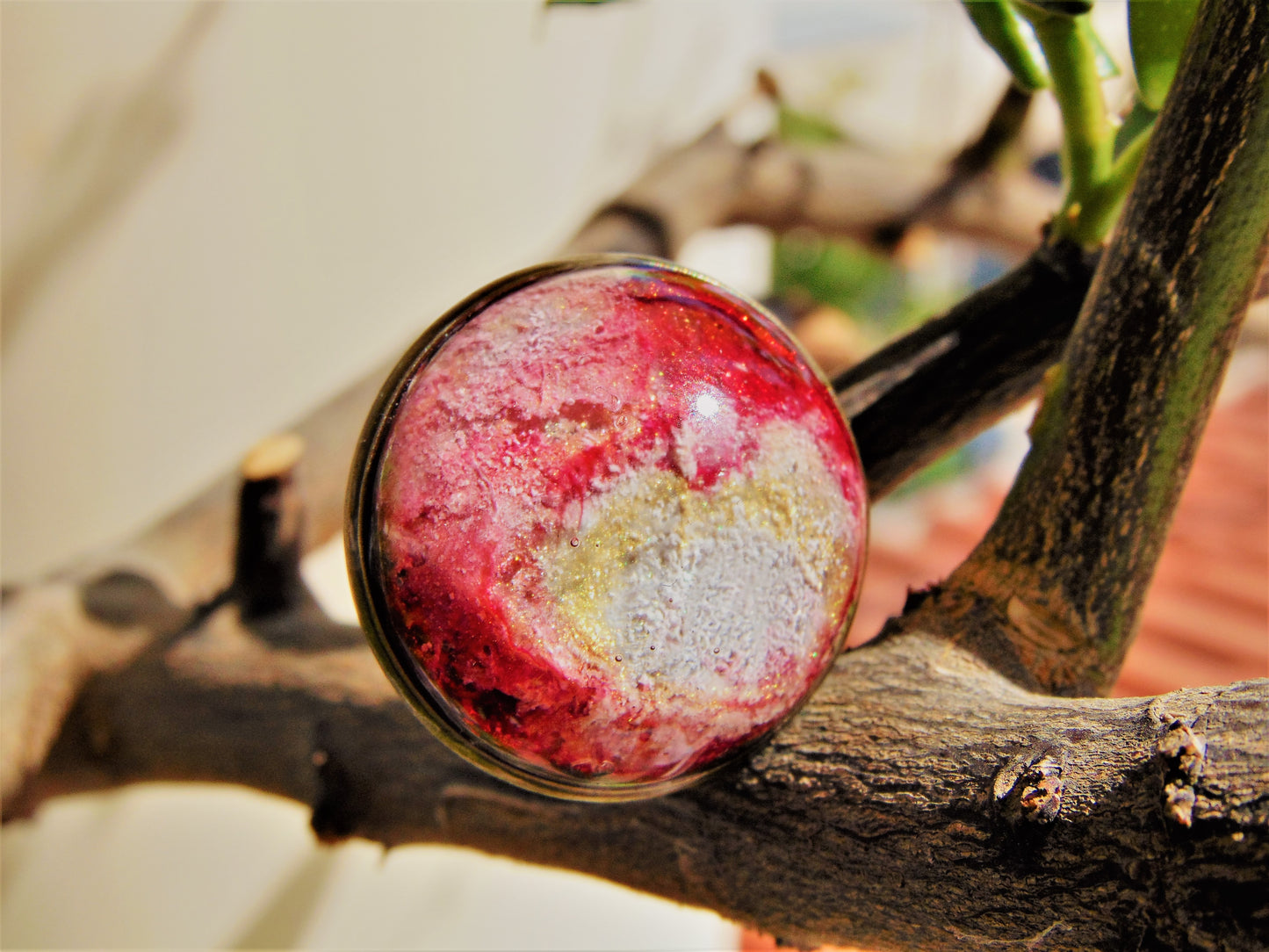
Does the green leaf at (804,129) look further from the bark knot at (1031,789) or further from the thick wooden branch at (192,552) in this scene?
the bark knot at (1031,789)

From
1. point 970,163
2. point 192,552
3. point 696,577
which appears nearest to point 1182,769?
point 696,577

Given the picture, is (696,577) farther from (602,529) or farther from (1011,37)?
(1011,37)

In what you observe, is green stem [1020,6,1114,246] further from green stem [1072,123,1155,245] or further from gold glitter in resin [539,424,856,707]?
gold glitter in resin [539,424,856,707]

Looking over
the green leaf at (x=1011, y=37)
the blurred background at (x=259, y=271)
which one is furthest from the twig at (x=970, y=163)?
the green leaf at (x=1011, y=37)

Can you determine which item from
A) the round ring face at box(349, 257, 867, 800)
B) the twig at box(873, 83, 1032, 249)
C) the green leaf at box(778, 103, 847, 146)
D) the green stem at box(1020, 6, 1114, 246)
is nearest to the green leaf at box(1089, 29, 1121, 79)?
the green stem at box(1020, 6, 1114, 246)

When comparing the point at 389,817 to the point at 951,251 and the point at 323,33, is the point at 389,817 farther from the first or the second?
the point at 951,251

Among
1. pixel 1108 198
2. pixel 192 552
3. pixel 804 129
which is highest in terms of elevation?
pixel 1108 198
